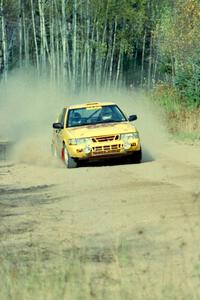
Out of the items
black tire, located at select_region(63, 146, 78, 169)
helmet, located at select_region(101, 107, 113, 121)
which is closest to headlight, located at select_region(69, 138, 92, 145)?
black tire, located at select_region(63, 146, 78, 169)

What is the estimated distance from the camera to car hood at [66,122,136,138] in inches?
802

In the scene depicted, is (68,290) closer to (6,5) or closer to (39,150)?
(39,150)

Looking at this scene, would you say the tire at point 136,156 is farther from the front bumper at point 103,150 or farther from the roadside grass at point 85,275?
the roadside grass at point 85,275

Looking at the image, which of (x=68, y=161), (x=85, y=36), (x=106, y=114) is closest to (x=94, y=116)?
(x=106, y=114)

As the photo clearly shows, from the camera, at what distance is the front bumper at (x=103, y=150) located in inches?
799

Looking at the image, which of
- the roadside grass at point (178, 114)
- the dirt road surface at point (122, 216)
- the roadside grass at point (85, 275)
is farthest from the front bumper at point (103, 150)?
the roadside grass at point (85, 275)

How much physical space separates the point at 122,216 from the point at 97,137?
27.1 feet

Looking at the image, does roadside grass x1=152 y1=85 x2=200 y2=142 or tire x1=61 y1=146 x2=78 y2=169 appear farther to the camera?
roadside grass x1=152 y1=85 x2=200 y2=142

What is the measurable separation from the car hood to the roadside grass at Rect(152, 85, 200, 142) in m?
6.73

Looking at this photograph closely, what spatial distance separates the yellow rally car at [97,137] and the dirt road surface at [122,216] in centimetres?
36

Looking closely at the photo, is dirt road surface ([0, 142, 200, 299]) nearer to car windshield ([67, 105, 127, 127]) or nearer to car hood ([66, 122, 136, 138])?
car hood ([66, 122, 136, 138])

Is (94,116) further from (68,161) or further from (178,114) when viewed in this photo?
(178,114)

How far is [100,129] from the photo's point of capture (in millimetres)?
20516

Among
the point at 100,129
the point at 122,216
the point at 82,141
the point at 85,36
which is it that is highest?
the point at 122,216
